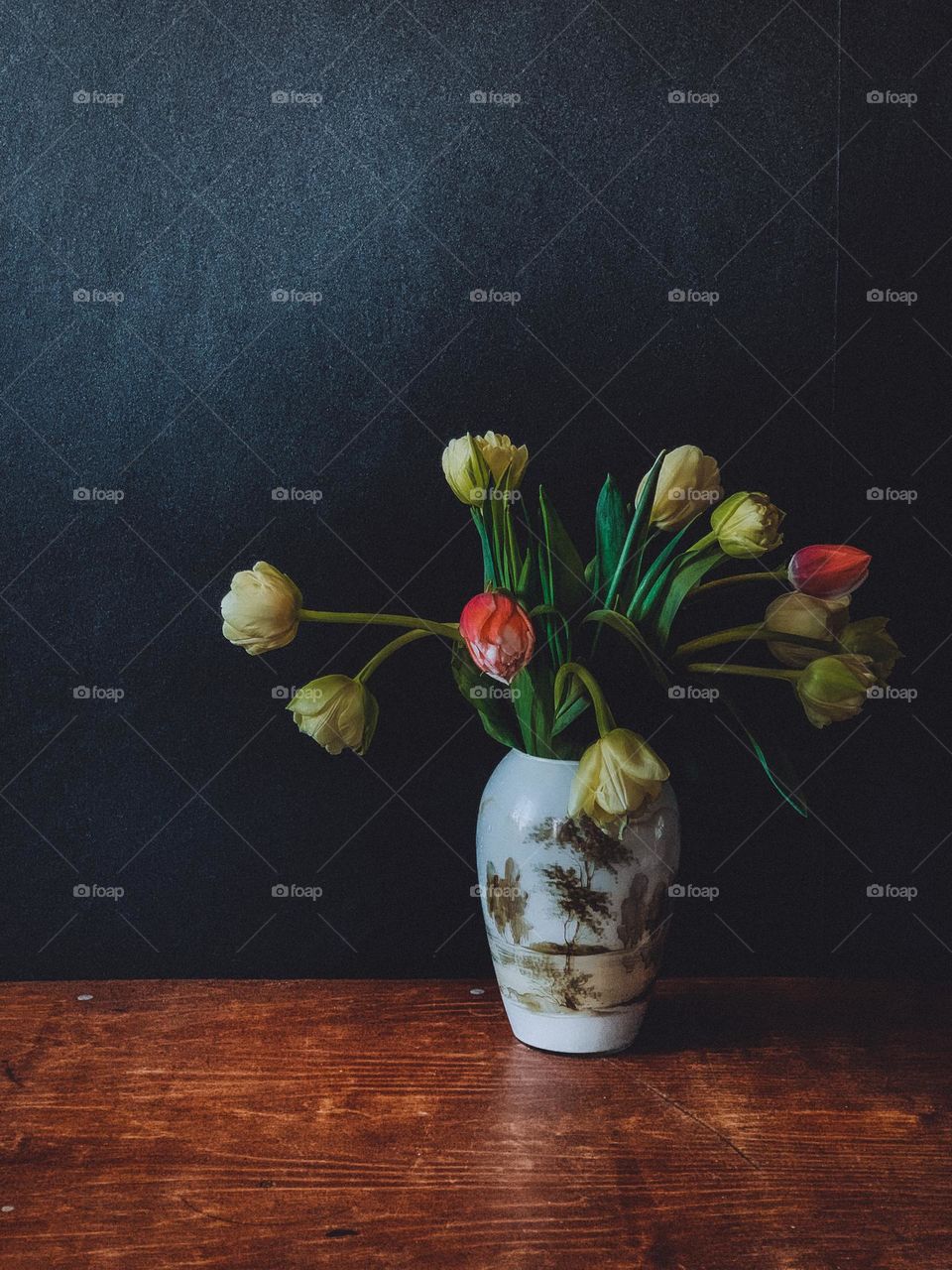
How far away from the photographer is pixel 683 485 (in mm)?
975

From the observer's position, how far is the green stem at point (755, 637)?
1009mm

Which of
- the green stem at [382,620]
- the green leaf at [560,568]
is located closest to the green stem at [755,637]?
the green leaf at [560,568]

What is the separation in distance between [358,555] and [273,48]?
513 mm

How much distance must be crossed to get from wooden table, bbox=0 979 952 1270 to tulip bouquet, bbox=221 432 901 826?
249 mm

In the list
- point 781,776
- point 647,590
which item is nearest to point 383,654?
point 647,590

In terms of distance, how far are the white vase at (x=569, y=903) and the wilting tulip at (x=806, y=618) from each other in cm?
17

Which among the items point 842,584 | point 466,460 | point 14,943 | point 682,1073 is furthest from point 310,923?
point 842,584

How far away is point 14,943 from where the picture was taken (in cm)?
121

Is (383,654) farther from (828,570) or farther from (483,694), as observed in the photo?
(828,570)

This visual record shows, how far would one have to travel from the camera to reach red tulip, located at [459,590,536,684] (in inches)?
34.8

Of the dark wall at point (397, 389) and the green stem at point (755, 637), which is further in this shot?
the dark wall at point (397, 389)

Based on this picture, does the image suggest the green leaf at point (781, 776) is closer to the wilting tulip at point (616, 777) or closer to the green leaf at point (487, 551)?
the wilting tulip at point (616, 777)

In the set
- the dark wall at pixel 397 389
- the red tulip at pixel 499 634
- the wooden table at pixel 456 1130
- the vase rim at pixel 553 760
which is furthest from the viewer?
the dark wall at pixel 397 389

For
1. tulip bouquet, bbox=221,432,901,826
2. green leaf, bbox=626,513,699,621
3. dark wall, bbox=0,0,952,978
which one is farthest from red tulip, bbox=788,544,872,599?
dark wall, bbox=0,0,952,978
